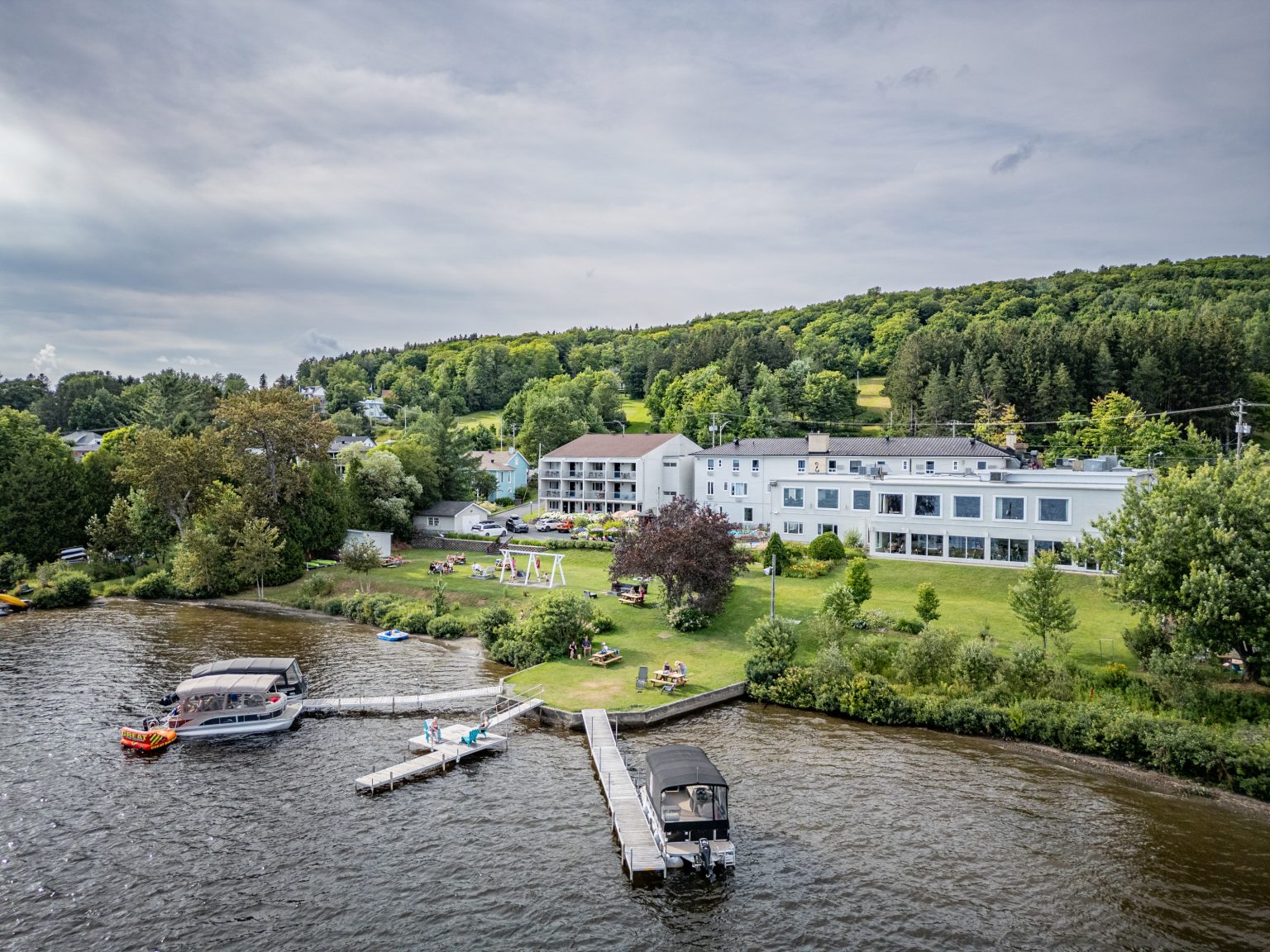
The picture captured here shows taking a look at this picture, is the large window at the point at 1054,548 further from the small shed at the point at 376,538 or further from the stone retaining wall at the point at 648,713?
the small shed at the point at 376,538

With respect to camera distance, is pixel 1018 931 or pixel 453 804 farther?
pixel 453 804

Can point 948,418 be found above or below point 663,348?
below

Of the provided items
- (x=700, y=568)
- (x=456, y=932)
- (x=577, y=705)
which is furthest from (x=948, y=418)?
(x=456, y=932)

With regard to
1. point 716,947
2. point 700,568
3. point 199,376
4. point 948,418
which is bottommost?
point 716,947

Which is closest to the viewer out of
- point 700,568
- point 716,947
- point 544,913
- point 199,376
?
point 716,947

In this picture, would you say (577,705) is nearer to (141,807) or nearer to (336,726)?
(336,726)

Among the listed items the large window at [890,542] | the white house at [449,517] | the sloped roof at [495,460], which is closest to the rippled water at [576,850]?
the large window at [890,542]

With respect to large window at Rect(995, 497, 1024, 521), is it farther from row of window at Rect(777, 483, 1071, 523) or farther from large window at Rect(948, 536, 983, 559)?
large window at Rect(948, 536, 983, 559)
